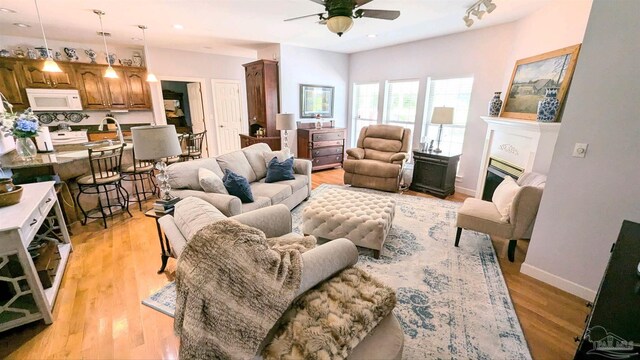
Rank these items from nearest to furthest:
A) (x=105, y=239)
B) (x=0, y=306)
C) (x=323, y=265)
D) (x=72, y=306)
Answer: (x=323, y=265) < (x=0, y=306) < (x=72, y=306) < (x=105, y=239)

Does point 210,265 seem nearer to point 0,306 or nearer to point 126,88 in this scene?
point 0,306

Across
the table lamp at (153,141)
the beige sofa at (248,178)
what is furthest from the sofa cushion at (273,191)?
the table lamp at (153,141)

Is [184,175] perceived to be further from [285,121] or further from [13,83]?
[13,83]

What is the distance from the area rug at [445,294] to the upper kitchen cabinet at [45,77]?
5642 mm

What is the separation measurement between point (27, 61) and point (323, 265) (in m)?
7.04

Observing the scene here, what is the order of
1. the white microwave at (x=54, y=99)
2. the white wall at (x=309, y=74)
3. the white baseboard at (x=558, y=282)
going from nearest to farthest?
the white baseboard at (x=558, y=282)
the white microwave at (x=54, y=99)
the white wall at (x=309, y=74)

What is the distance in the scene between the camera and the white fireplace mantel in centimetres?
265

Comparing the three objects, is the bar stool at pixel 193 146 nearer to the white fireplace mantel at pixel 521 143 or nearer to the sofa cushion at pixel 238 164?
the sofa cushion at pixel 238 164

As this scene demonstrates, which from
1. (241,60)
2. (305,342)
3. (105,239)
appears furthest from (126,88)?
(305,342)

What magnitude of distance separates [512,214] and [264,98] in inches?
181

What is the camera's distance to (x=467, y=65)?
4.23m

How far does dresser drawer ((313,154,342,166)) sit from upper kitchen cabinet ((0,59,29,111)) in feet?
18.9

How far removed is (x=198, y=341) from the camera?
1060mm

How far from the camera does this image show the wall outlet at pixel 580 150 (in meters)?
1.91
